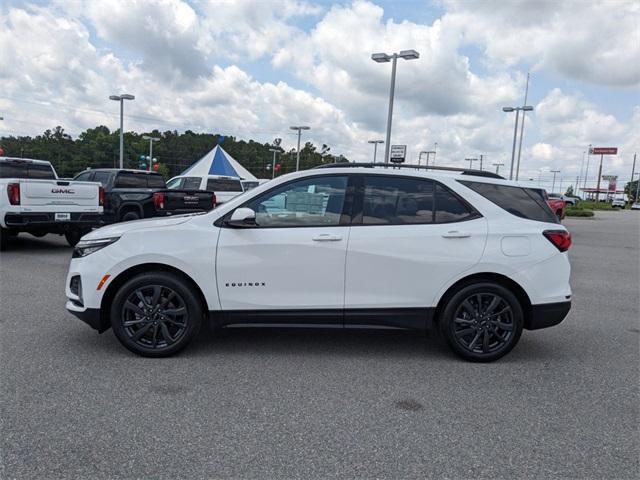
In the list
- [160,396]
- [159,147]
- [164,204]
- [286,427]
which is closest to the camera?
[286,427]

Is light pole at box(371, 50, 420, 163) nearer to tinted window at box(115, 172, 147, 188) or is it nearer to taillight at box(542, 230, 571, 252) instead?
tinted window at box(115, 172, 147, 188)

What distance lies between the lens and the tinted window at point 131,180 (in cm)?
1339

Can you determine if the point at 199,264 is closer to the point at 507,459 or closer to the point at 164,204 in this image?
the point at 507,459

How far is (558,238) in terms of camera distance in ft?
15.2

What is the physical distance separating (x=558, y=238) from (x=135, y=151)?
9589 cm

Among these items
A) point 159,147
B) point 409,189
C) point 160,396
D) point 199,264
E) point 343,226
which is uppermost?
point 159,147

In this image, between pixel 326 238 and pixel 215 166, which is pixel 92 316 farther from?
pixel 215 166

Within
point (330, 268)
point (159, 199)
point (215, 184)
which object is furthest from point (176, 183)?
point (330, 268)

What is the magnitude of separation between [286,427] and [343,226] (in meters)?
1.84

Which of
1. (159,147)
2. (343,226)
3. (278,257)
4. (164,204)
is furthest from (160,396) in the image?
(159,147)

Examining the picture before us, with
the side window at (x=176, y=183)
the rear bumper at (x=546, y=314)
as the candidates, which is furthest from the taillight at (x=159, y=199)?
the rear bumper at (x=546, y=314)

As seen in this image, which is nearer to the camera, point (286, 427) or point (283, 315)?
point (286, 427)

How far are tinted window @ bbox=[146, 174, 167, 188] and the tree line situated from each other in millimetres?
62575

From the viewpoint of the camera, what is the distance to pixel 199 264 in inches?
175
